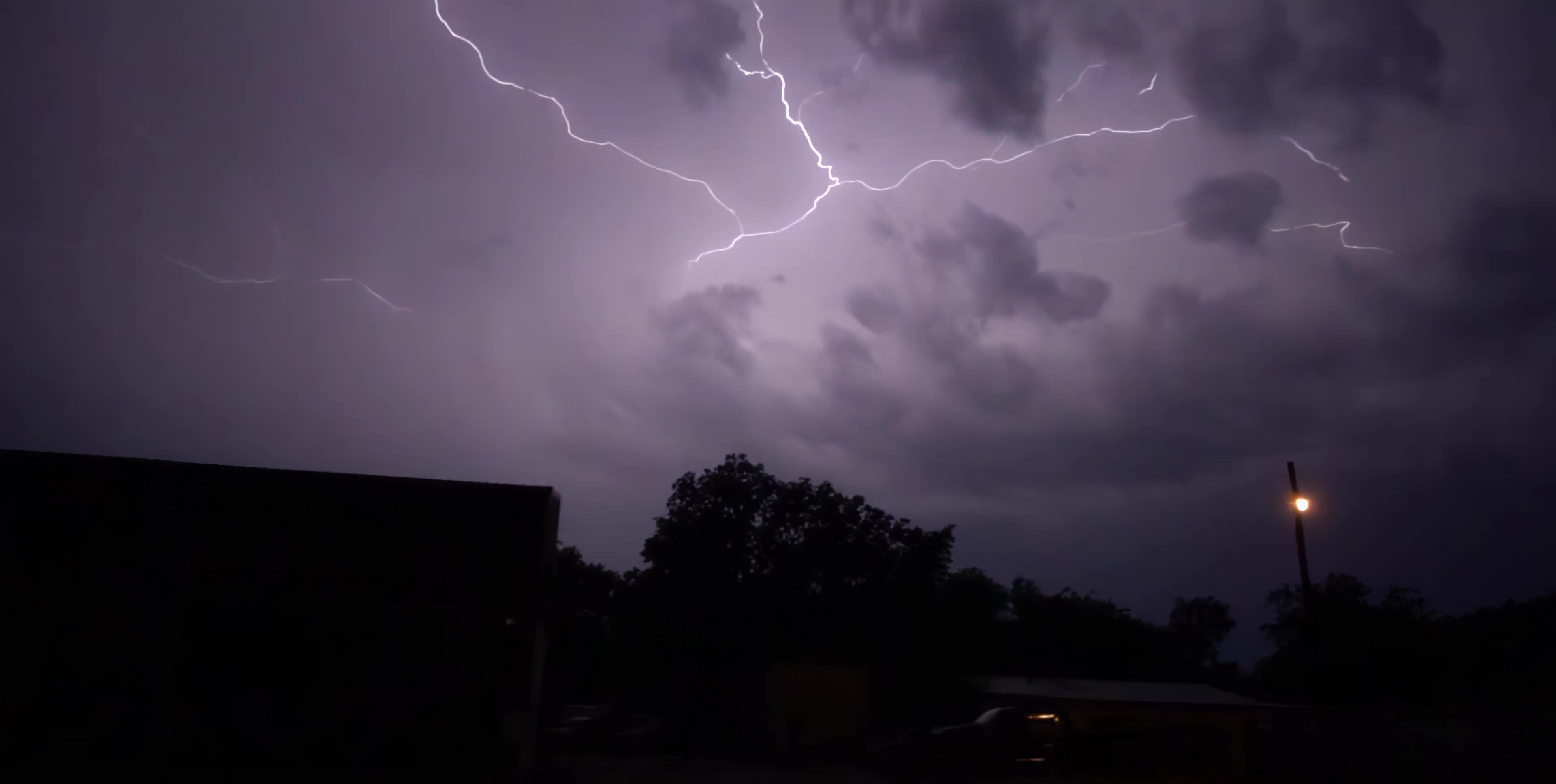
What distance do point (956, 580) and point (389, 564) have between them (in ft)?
89.2

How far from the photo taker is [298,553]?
11.4 meters

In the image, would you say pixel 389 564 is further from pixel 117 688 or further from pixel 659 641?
pixel 659 641

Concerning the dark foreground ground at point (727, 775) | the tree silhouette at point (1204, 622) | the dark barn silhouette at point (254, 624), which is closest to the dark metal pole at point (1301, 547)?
the dark foreground ground at point (727, 775)

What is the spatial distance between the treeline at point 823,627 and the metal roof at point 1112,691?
5.77 feet

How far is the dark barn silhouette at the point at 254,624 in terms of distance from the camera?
10.6m

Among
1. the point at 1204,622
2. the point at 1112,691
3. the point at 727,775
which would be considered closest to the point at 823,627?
the point at 1112,691

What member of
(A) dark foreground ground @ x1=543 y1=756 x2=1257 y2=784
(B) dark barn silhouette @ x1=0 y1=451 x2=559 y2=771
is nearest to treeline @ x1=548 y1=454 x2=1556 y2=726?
(A) dark foreground ground @ x1=543 y1=756 x2=1257 y2=784

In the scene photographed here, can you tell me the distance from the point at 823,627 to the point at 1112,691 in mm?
9696

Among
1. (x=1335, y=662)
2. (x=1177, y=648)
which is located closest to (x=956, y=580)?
(x=1335, y=662)

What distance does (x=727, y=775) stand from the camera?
17.0 meters

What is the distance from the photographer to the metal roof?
27.8 metres

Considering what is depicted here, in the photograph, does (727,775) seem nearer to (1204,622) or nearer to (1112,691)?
(1112,691)

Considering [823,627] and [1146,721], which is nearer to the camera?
[1146,721]

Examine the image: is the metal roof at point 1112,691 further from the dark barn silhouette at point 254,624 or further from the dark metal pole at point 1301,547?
the dark barn silhouette at point 254,624
